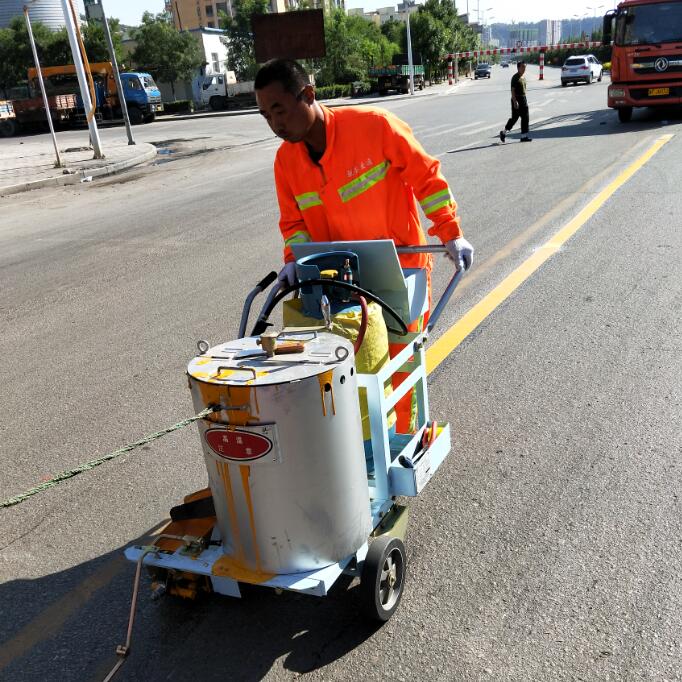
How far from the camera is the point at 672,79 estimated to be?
1638cm

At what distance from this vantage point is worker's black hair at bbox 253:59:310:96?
9.35 feet

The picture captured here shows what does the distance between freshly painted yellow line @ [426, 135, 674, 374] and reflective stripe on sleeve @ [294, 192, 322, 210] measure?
166 centimetres

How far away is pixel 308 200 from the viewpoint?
3309 mm

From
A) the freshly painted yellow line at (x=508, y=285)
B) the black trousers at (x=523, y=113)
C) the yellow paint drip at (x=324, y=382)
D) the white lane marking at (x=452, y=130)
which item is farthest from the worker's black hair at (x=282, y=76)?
the white lane marking at (x=452, y=130)

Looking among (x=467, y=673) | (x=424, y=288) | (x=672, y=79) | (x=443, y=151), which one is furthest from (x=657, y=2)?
(x=467, y=673)

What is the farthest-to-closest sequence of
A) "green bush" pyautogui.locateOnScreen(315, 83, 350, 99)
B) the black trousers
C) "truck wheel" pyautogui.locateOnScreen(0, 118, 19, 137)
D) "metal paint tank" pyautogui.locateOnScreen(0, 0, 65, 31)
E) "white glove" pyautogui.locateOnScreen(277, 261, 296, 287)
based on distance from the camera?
"metal paint tank" pyautogui.locateOnScreen(0, 0, 65, 31) → "green bush" pyautogui.locateOnScreen(315, 83, 350, 99) → "truck wheel" pyautogui.locateOnScreen(0, 118, 19, 137) → the black trousers → "white glove" pyautogui.locateOnScreen(277, 261, 296, 287)

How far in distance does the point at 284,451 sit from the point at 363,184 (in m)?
1.43

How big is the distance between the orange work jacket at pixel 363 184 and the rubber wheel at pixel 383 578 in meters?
1.38

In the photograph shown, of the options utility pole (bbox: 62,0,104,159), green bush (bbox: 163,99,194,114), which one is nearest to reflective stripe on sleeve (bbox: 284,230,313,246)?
utility pole (bbox: 62,0,104,159)

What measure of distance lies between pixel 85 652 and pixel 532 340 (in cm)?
351

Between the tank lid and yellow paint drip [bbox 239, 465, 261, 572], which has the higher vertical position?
the tank lid

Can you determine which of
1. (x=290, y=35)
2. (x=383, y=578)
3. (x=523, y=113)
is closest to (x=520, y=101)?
(x=523, y=113)

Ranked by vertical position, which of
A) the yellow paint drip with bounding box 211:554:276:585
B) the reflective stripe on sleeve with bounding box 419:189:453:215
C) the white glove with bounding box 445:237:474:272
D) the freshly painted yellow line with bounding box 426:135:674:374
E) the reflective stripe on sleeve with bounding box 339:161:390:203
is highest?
the reflective stripe on sleeve with bounding box 339:161:390:203

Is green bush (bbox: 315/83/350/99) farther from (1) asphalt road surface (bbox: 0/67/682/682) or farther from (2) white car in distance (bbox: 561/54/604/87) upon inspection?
(1) asphalt road surface (bbox: 0/67/682/682)
